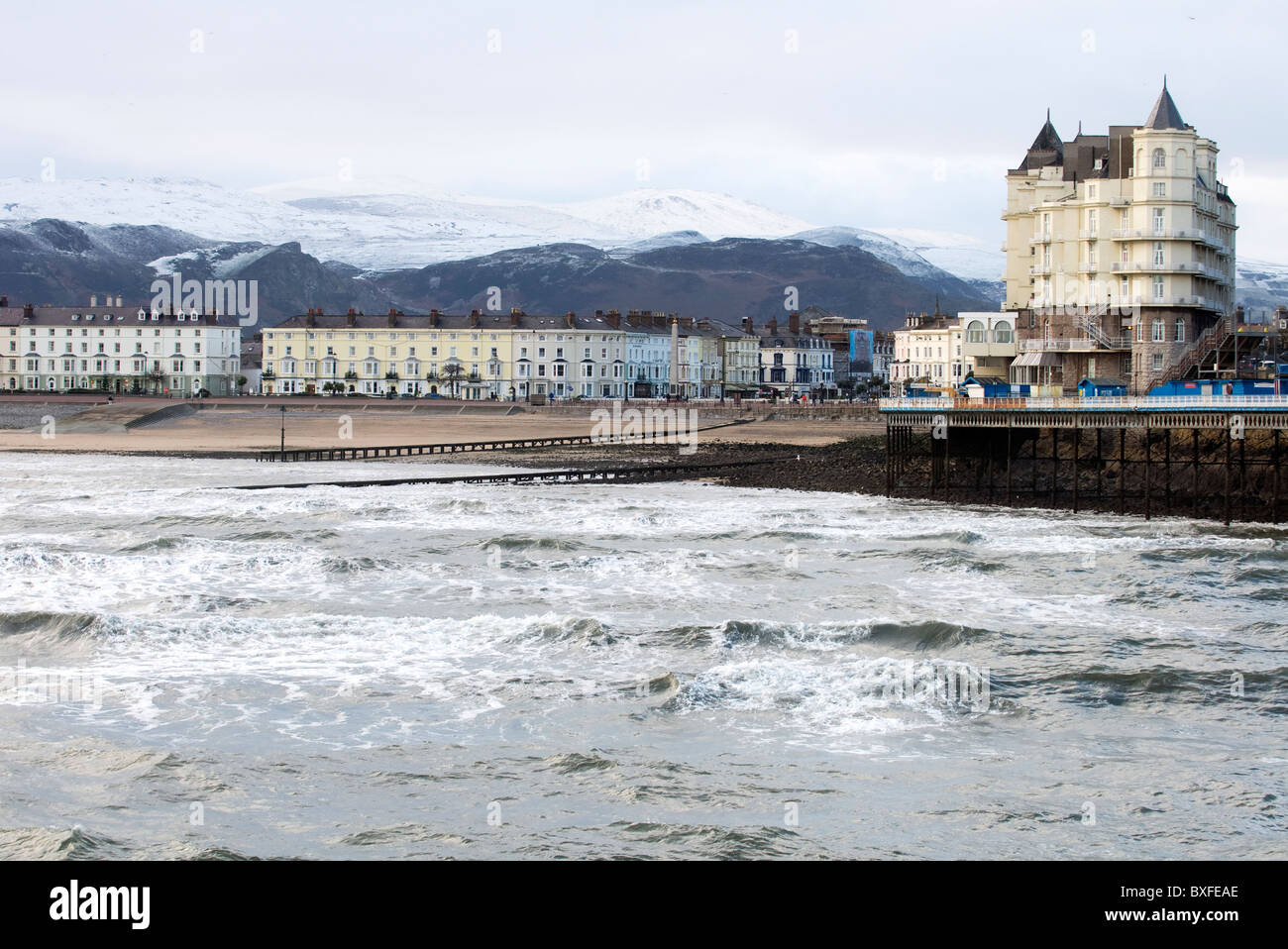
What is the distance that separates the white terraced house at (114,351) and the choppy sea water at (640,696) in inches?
4034

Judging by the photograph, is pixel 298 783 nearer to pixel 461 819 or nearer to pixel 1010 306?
pixel 461 819

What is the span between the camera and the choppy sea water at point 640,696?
51.3 ft

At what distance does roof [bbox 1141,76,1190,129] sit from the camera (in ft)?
207

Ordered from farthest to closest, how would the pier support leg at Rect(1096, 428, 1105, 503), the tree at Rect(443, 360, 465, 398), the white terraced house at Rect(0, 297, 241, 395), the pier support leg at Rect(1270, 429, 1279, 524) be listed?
the white terraced house at Rect(0, 297, 241, 395) < the tree at Rect(443, 360, 465, 398) < the pier support leg at Rect(1096, 428, 1105, 503) < the pier support leg at Rect(1270, 429, 1279, 524)

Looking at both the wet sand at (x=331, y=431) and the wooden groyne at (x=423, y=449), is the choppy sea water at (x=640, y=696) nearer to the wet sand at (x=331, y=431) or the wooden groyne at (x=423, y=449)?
the wooden groyne at (x=423, y=449)

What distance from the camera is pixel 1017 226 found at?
78625 millimetres

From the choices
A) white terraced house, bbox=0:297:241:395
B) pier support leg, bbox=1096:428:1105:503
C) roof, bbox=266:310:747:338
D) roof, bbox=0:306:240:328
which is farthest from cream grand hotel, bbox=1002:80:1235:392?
roof, bbox=0:306:240:328

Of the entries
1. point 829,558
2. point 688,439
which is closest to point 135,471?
point 688,439

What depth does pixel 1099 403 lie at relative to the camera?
49625 millimetres

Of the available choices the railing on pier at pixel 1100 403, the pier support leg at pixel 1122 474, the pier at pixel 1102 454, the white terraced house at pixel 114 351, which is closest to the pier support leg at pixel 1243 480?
the pier at pixel 1102 454

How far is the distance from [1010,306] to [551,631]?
58.0m

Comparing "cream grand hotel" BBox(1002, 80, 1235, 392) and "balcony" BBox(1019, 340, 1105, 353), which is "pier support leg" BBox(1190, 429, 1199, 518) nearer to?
"cream grand hotel" BBox(1002, 80, 1235, 392)

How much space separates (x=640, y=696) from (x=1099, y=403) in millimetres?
32812

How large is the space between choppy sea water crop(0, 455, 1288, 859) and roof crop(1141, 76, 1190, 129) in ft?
97.5
